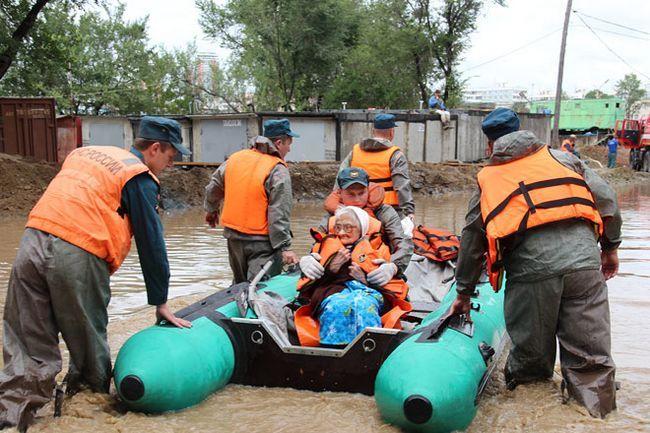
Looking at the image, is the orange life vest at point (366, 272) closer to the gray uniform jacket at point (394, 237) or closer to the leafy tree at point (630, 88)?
the gray uniform jacket at point (394, 237)

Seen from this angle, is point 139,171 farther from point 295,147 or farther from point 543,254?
point 295,147

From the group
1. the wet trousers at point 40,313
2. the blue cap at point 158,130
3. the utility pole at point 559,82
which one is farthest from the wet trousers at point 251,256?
the utility pole at point 559,82

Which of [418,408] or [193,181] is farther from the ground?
[418,408]

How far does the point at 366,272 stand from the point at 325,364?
755mm

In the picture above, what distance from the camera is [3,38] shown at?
15016 mm

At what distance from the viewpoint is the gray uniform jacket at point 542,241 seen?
3.95 m

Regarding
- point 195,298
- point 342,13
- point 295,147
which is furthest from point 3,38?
point 342,13

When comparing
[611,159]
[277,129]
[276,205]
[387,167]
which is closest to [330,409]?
[276,205]

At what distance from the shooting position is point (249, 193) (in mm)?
5855

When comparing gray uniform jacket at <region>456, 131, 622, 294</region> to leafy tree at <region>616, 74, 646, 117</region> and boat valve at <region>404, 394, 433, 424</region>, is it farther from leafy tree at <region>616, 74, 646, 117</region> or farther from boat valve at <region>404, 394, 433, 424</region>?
leafy tree at <region>616, 74, 646, 117</region>

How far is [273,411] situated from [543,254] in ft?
5.89

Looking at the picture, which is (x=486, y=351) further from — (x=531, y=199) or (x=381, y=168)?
(x=381, y=168)

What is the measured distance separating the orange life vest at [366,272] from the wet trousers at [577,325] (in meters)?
0.95

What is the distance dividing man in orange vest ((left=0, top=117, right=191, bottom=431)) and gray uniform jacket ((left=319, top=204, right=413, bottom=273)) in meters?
2.08
